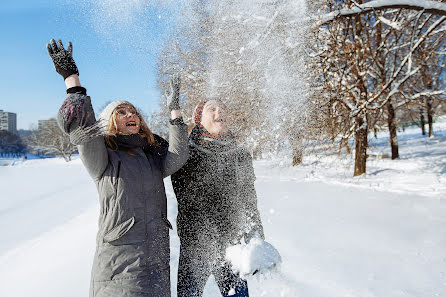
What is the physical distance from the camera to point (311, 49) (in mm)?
4840

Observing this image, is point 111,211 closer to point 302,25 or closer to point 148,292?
point 148,292

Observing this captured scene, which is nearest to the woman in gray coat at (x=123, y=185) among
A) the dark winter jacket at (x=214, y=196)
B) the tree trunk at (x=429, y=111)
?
the dark winter jacket at (x=214, y=196)

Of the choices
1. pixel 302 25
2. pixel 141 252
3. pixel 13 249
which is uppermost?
pixel 302 25

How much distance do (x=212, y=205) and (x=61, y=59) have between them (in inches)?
38.5

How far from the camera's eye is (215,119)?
1.63 m

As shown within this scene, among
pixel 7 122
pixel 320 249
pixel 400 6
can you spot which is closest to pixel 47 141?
pixel 7 122

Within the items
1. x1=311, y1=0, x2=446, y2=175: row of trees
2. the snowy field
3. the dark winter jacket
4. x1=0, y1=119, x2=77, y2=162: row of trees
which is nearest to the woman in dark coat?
the dark winter jacket

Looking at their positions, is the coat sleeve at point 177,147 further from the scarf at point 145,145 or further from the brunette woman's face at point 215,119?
the brunette woman's face at point 215,119

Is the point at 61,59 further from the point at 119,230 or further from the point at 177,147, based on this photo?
the point at 119,230

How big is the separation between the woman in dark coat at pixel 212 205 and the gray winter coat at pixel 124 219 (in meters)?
0.22

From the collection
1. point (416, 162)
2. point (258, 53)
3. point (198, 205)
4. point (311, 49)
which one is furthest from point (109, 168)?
point (416, 162)

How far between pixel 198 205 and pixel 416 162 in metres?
11.9

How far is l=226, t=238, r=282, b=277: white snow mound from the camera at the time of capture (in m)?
1.47

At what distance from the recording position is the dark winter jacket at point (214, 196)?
5.25 feet
